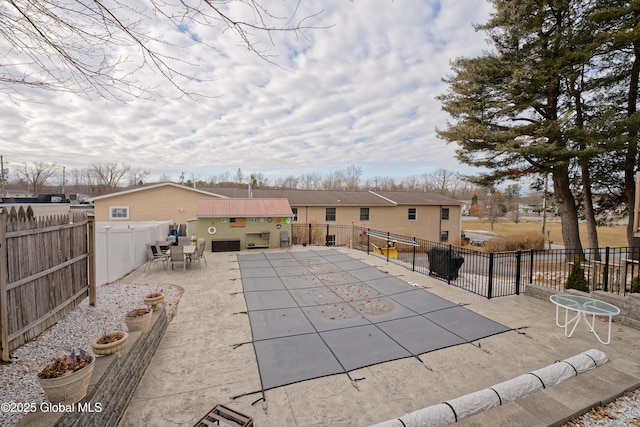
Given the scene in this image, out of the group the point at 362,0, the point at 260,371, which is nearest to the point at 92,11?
the point at 362,0

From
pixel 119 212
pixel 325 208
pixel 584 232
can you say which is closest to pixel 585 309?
pixel 325 208

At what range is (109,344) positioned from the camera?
2955 mm

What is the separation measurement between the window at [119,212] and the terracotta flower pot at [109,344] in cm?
1763

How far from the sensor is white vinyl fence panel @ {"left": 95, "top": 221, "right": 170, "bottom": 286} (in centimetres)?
720

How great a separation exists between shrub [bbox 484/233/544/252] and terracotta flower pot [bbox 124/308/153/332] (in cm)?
2292

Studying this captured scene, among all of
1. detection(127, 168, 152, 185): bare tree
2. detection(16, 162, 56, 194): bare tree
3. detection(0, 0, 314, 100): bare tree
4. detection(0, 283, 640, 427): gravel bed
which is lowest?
detection(0, 283, 640, 427): gravel bed

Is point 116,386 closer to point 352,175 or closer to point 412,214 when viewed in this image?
point 412,214

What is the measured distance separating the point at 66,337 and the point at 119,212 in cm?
1664

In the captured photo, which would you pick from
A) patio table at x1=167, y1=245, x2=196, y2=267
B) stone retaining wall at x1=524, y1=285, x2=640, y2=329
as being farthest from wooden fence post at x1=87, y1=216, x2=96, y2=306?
stone retaining wall at x1=524, y1=285, x2=640, y2=329

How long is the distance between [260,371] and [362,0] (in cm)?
443

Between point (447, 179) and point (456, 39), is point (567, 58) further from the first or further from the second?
point (447, 179)

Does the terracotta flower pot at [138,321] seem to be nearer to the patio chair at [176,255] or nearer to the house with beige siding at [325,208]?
the patio chair at [176,255]

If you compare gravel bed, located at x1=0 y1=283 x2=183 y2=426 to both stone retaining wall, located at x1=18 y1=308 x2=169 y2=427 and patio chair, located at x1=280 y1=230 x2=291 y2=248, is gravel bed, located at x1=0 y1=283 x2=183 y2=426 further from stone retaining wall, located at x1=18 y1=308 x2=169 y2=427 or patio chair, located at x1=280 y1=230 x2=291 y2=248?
patio chair, located at x1=280 y1=230 x2=291 y2=248

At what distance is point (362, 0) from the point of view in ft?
9.12
